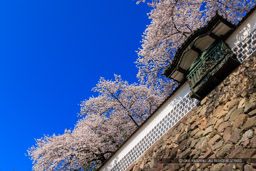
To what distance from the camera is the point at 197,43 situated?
21.3ft

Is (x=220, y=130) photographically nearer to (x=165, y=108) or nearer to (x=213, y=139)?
(x=213, y=139)

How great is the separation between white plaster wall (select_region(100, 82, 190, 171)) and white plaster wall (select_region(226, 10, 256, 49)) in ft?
5.56

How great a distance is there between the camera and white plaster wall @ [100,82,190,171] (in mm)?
6920

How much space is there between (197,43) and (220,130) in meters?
2.55

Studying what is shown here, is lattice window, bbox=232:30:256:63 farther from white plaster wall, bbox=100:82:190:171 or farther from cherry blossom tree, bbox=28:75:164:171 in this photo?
cherry blossom tree, bbox=28:75:164:171

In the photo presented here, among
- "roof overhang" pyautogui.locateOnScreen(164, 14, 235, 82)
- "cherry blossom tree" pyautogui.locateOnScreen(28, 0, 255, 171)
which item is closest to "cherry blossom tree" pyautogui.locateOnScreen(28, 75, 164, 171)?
"cherry blossom tree" pyautogui.locateOnScreen(28, 0, 255, 171)

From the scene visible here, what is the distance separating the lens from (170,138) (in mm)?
6578

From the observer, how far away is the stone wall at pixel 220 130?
4602 millimetres

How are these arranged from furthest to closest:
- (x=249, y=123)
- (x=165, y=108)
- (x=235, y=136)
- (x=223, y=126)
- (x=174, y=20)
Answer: (x=174, y=20), (x=165, y=108), (x=223, y=126), (x=235, y=136), (x=249, y=123)

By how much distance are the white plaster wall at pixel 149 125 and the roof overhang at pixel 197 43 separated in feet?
1.81

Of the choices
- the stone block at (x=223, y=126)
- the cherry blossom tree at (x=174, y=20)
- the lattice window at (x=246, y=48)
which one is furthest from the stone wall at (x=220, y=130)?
the cherry blossom tree at (x=174, y=20)

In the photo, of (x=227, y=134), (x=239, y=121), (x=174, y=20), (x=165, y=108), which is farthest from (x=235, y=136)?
(x=174, y=20)

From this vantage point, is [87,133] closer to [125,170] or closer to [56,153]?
[56,153]

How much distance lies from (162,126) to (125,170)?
2.09 meters
